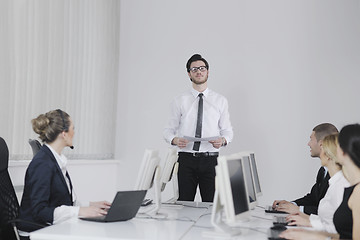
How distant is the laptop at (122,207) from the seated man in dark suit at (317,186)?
118 cm

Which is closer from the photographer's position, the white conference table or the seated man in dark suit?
the white conference table

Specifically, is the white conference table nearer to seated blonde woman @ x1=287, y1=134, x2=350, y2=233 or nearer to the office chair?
seated blonde woman @ x1=287, y1=134, x2=350, y2=233

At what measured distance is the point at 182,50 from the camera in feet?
18.5

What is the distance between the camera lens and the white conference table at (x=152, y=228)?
6.91 feet

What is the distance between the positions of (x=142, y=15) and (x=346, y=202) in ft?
13.3

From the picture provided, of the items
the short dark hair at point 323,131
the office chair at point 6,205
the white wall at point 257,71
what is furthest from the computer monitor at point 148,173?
the white wall at point 257,71

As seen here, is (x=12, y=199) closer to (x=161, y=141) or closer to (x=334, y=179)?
(x=334, y=179)

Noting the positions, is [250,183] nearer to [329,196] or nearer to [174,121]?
[329,196]

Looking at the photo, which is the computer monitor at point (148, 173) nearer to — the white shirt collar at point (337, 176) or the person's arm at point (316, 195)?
the white shirt collar at point (337, 176)

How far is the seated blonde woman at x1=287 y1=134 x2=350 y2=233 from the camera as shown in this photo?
2623 mm

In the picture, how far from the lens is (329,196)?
288 cm

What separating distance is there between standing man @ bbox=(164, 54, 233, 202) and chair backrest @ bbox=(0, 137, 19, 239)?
167 centimetres

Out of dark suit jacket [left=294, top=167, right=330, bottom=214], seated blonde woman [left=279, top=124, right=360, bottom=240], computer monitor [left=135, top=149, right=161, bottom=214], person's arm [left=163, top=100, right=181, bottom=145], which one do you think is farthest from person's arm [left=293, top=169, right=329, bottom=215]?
person's arm [left=163, top=100, right=181, bottom=145]

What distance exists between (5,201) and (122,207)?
71 cm
